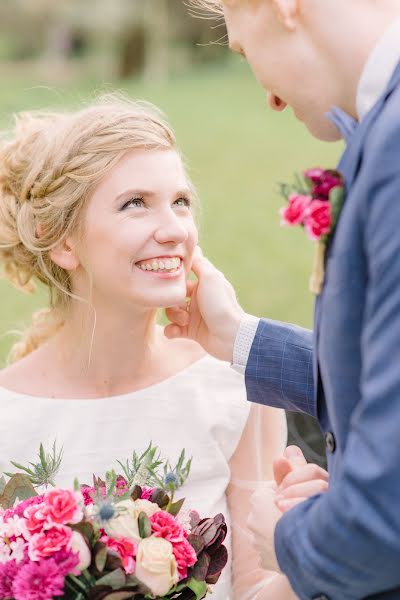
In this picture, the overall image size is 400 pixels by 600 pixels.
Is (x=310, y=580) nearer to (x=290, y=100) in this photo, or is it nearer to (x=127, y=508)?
(x=127, y=508)

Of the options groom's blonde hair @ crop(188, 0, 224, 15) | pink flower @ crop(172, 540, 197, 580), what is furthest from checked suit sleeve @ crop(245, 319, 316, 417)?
groom's blonde hair @ crop(188, 0, 224, 15)

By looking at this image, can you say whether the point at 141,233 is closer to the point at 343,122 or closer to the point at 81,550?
the point at 81,550

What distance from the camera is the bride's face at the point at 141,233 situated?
121 inches

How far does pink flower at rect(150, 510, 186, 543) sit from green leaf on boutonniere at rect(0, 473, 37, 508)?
373mm

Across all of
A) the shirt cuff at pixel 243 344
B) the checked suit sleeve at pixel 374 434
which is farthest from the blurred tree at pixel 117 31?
the checked suit sleeve at pixel 374 434

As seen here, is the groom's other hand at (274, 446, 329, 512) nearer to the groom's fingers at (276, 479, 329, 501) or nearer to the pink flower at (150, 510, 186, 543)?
the groom's fingers at (276, 479, 329, 501)

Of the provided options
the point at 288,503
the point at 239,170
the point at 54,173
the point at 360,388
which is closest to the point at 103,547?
the point at 288,503

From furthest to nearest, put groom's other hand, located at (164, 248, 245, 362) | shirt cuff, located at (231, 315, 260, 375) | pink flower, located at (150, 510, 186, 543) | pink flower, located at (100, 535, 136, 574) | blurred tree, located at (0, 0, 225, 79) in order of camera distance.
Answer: blurred tree, located at (0, 0, 225, 79) → groom's other hand, located at (164, 248, 245, 362) → shirt cuff, located at (231, 315, 260, 375) → pink flower, located at (150, 510, 186, 543) → pink flower, located at (100, 535, 136, 574)

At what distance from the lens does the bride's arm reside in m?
3.17

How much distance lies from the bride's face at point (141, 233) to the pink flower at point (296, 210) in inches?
44.6

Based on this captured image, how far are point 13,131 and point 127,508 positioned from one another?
1.73 meters

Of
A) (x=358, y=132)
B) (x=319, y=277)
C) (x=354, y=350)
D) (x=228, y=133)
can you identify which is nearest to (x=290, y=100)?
(x=358, y=132)

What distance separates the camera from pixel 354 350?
186 centimetres

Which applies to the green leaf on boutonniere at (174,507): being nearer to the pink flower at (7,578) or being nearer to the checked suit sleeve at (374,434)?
the pink flower at (7,578)
